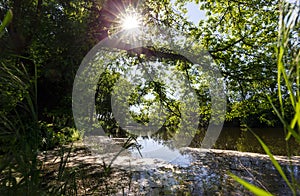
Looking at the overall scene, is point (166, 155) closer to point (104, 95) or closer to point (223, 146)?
point (104, 95)

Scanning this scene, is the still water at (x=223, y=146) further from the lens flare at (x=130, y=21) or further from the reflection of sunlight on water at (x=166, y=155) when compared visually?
the lens flare at (x=130, y=21)

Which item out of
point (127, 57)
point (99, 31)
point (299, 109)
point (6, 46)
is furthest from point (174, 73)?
point (299, 109)

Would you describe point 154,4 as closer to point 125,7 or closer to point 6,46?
point 125,7

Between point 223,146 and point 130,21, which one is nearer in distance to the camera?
point 130,21

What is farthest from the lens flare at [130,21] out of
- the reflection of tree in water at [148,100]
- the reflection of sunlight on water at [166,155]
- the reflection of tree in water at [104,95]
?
the reflection of sunlight on water at [166,155]

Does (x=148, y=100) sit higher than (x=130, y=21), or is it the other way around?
(x=130, y=21)

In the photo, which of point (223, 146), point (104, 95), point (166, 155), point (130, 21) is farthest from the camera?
point (223, 146)

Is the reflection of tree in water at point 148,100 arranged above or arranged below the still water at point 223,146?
above

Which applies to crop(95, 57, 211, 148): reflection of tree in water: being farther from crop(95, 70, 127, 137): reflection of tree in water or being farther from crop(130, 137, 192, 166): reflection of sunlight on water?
crop(130, 137, 192, 166): reflection of sunlight on water

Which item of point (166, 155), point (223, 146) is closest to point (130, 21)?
point (166, 155)

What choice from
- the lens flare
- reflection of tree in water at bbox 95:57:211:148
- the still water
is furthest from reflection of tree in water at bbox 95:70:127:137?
the lens flare

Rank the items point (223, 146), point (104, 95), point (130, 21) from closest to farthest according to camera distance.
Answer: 1. point (130, 21)
2. point (104, 95)
3. point (223, 146)

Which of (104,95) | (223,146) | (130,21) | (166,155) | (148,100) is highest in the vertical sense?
(130,21)

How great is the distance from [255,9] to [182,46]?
1.69 m
